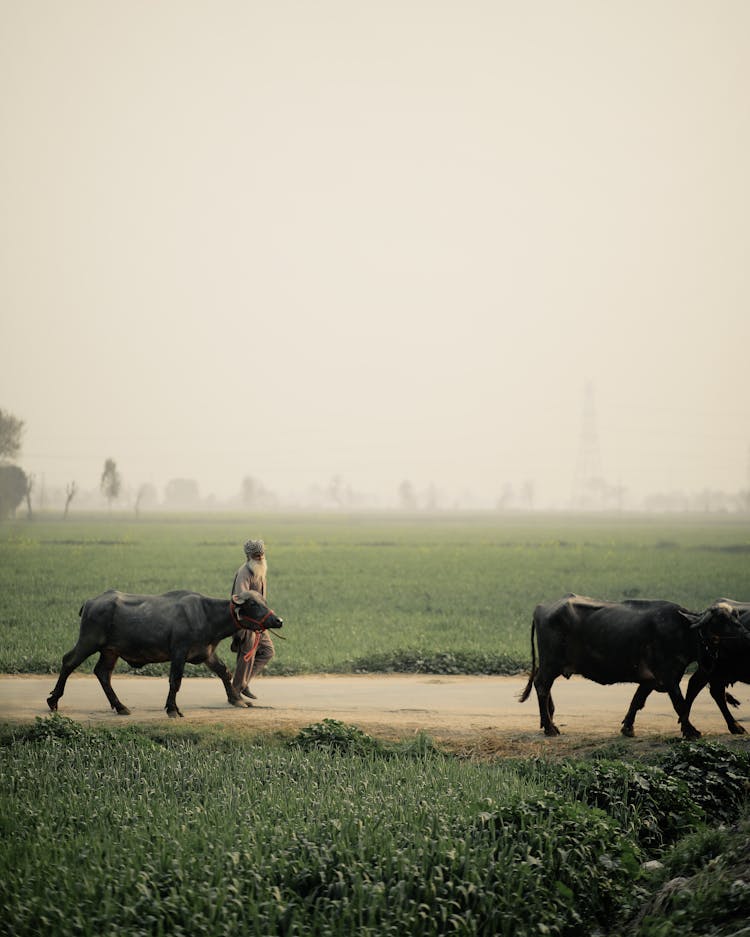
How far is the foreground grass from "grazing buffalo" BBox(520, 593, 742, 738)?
1.49 meters

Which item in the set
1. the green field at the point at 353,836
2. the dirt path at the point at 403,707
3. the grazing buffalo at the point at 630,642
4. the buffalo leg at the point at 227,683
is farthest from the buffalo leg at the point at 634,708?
the buffalo leg at the point at 227,683

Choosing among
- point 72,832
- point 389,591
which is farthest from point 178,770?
point 389,591

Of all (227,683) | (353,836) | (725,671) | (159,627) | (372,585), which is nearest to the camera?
(353,836)

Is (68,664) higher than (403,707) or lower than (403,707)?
higher

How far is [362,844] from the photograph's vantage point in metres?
7.89

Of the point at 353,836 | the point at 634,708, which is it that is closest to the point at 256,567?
the point at 634,708

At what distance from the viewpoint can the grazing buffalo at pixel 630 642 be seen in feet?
39.9

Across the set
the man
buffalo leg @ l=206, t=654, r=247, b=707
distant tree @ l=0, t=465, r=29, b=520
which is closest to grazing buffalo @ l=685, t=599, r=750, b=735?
the man

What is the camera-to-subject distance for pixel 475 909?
7.30 meters

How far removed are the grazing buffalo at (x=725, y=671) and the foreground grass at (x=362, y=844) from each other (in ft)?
4.68

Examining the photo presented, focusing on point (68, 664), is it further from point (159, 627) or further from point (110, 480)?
point (110, 480)

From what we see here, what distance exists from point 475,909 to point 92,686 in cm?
1087

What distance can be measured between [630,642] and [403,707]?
3.80m

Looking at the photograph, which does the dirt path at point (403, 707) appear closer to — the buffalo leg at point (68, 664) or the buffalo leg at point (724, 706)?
→ the buffalo leg at point (68, 664)
